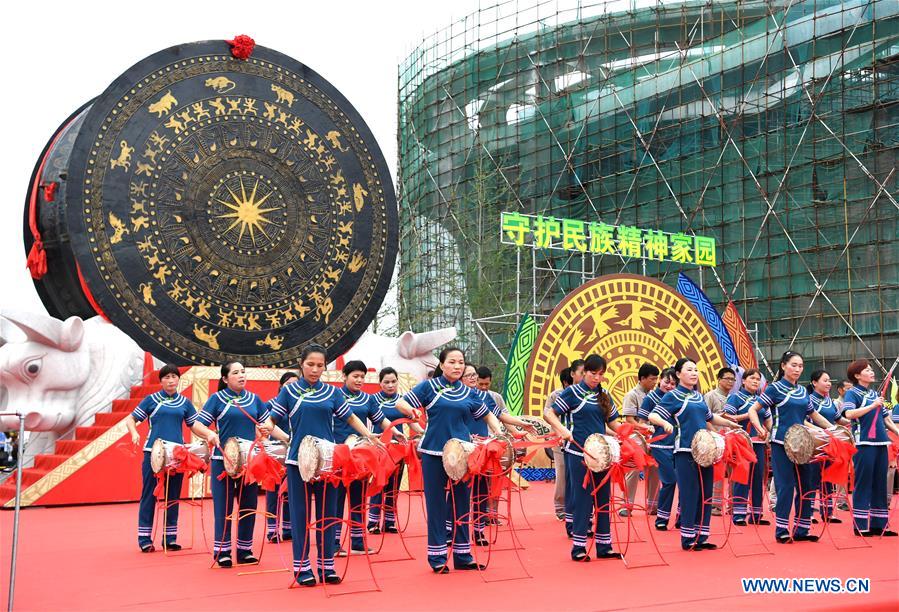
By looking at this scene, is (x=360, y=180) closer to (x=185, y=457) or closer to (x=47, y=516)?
(x=47, y=516)

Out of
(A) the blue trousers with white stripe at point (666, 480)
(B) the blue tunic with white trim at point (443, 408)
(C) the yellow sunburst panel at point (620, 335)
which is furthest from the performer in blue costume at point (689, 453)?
(C) the yellow sunburst panel at point (620, 335)

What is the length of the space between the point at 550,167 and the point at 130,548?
52.9 ft

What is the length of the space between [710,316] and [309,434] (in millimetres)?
9359

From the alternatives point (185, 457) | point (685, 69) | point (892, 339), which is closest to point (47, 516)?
point (185, 457)

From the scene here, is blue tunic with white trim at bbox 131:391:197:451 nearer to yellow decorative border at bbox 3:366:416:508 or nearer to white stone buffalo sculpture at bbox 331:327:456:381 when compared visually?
yellow decorative border at bbox 3:366:416:508

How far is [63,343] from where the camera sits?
31.2 feet

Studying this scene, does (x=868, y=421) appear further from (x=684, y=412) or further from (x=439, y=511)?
(x=439, y=511)

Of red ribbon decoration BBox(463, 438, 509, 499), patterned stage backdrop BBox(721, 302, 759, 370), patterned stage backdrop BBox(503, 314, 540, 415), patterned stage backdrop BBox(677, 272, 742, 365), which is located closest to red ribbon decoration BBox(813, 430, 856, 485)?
red ribbon decoration BBox(463, 438, 509, 499)

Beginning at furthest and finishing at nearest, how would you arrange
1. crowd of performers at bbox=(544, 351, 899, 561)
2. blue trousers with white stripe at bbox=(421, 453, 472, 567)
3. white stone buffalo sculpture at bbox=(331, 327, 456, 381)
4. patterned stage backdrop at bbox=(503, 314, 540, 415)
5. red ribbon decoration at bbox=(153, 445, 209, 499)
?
white stone buffalo sculpture at bbox=(331, 327, 456, 381)
patterned stage backdrop at bbox=(503, 314, 540, 415)
red ribbon decoration at bbox=(153, 445, 209, 499)
crowd of performers at bbox=(544, 351, 899, 561)
blue trousers with white stripe at bbox=(421, 453, 472, 567)

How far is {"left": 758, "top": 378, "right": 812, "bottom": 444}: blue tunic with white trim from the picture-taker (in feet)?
21.5

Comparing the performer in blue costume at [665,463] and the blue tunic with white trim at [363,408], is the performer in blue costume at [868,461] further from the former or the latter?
the blue tunic with white trim at [363,408]

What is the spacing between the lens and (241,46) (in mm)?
10422

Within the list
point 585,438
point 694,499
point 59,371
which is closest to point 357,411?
point 585,438

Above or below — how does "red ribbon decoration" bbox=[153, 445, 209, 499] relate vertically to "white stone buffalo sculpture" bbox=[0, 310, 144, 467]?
below
